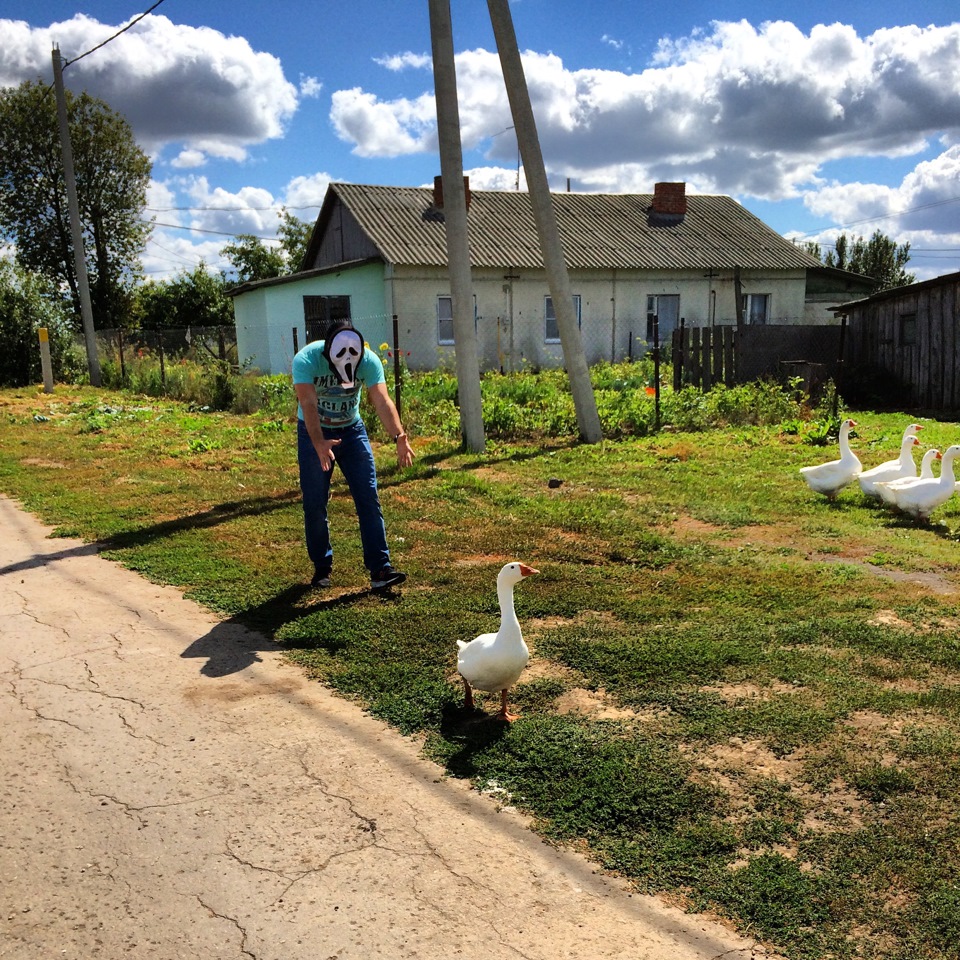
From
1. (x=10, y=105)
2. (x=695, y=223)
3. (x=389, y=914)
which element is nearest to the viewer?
(x=389, y=914)

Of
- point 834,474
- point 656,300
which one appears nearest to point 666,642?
point 834,474

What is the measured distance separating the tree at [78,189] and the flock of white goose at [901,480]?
141 ft

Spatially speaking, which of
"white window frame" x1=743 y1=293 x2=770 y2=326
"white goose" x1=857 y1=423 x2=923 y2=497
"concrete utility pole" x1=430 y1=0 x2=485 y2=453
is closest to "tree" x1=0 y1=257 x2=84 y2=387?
"concrete utility pole" x1=430 y1=0 x2=485 y2=453

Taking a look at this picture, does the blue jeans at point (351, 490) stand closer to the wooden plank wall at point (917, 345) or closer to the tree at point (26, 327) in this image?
the wooden plank wall at point (917, 345)

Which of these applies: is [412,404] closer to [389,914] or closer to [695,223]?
[389,914]

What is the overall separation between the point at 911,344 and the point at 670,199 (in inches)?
592

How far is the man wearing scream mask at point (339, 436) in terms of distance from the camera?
566cm

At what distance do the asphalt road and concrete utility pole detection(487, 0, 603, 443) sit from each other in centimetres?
787

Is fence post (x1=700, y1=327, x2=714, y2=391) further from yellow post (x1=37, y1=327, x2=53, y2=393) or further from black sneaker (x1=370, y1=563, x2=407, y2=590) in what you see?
yellow post (x1=37, y1=327, x2=53, y2=393)

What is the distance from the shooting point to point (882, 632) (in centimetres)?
484

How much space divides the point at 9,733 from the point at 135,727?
1.78 ft

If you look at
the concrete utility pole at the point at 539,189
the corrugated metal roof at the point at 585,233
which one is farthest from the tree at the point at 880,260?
the concrete utility pole at the point at 539,189

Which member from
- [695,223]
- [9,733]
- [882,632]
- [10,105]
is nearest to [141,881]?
[9,733]

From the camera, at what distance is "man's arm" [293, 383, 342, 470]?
5625 mm
